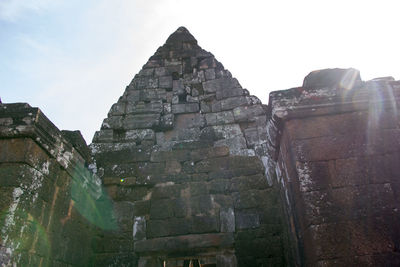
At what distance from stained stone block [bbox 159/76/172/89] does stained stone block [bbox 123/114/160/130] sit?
717 millimetres

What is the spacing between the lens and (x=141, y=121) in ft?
18.9

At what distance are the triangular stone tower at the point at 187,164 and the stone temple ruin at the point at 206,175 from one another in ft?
0.06

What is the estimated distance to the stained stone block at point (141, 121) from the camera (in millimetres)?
5711

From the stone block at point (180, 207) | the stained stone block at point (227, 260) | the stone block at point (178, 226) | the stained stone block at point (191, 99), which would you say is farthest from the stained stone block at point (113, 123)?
the stained stone block at point (227, 260)

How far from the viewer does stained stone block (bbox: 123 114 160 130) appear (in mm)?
5711

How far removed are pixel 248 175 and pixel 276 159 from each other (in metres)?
1.32

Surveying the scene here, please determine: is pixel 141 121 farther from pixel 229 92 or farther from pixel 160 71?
pixel 229 92

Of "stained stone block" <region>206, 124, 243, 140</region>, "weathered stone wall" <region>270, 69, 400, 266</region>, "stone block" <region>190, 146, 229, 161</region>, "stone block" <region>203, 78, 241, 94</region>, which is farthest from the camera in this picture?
"stone block" <region>203, 78, 241, 94</region>

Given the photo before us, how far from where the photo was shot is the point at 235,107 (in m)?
5.68

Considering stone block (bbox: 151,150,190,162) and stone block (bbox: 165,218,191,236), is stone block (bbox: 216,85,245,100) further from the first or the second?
stone block (bbox: 165,218,191,236)

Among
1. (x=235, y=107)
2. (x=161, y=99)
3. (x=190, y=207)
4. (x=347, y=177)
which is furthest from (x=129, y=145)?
(x=347, y=177)

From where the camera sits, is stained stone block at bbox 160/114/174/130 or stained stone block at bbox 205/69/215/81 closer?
stained stone block at bbox 160/114/174/130

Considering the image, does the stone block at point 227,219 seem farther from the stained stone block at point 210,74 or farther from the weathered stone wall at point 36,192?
the stained stone block at point 210,74

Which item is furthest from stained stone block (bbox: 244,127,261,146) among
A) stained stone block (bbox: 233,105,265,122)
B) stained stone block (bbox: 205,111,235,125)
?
stained stone block (bbox: 205,111,235,125)
